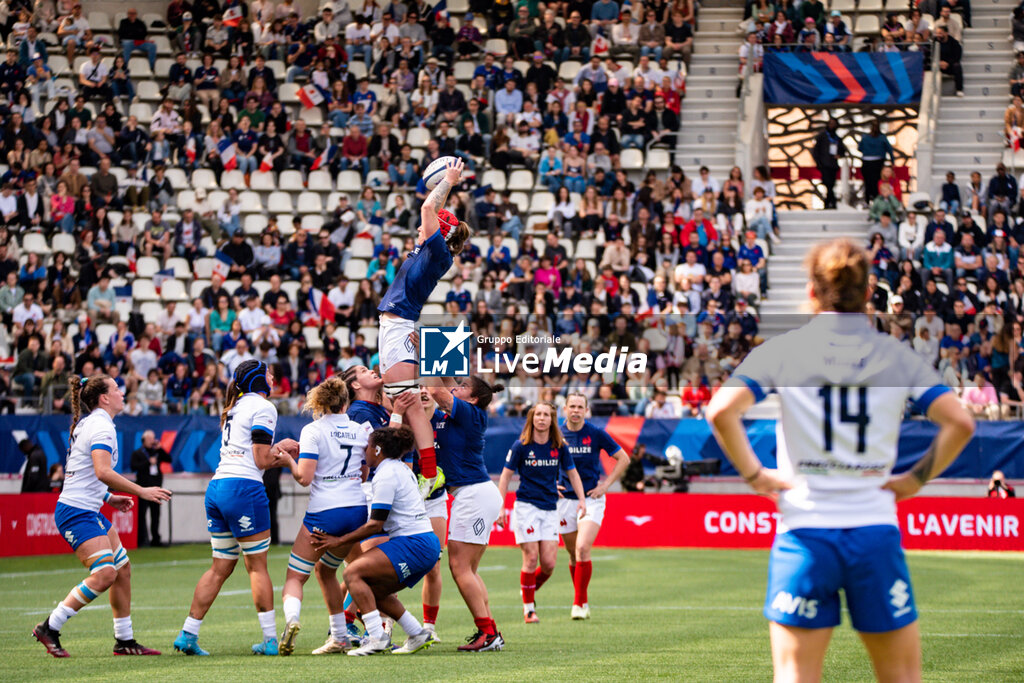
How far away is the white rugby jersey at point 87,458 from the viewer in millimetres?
10039

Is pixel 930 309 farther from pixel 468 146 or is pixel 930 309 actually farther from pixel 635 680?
pixel 635 680

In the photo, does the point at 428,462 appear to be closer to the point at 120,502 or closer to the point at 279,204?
the point at 120,502

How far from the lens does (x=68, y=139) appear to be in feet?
104

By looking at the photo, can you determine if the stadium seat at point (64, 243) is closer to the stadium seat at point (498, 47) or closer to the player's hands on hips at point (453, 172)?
the stadium seat at point (498, 47)

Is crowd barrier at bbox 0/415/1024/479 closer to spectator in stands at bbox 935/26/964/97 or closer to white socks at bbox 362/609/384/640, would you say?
spectator in stands at bbox 935/26/964/97

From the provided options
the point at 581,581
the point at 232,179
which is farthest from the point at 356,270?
the point at 581,581

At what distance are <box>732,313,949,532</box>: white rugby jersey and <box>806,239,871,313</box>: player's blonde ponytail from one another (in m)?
0.05

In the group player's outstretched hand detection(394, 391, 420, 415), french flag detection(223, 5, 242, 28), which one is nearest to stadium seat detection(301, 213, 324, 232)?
french flag detection(223, 5, 242, 28)

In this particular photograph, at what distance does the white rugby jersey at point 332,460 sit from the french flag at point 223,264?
19.6 meters

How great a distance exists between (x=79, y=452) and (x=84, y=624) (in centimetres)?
319

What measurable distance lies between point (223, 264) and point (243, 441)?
19.7 metres

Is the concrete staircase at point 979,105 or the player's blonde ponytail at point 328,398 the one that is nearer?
the player's blonde ponytail at point 328,398

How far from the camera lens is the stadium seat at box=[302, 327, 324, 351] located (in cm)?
2677

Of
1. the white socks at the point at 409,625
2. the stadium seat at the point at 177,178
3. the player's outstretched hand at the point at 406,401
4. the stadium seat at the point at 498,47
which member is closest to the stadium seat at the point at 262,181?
the stadium seat at the point at 177,178
